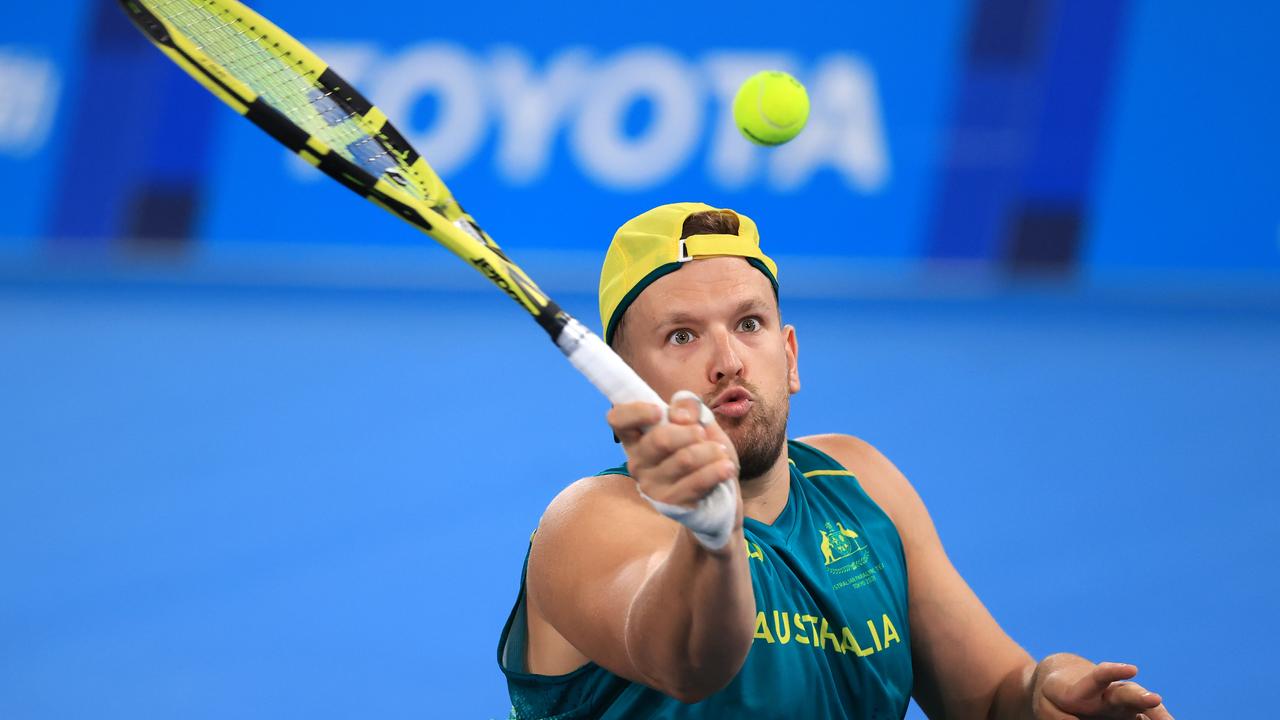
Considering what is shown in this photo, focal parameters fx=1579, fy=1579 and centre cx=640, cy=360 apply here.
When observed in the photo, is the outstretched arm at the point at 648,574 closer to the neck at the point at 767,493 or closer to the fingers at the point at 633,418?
the fingers at the point at 633,418

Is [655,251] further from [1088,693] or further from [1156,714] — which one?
[1156,714]

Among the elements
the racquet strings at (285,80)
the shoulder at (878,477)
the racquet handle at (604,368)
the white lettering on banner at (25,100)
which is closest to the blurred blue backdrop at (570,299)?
the white lettering on banner at (25,100)

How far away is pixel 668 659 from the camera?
2.55 meters

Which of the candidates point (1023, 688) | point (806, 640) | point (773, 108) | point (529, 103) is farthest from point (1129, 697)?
point (529, 103)

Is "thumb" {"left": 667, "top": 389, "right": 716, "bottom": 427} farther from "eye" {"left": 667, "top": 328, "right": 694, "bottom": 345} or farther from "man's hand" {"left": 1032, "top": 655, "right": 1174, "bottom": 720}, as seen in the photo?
"man's hand" {"left": 1032, "top": 655, "right": 1174, "bottom": 720}

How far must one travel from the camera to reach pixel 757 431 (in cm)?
316

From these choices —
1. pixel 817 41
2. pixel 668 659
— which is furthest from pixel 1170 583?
pixel 817 41

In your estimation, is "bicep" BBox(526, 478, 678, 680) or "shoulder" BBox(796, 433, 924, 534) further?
"shoulder" BBox(796, 433, 924, 534)

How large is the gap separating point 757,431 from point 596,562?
0.50 meters

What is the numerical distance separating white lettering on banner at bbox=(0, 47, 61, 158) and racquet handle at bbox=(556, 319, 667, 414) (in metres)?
8.05

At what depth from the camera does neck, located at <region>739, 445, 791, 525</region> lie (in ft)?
10.9

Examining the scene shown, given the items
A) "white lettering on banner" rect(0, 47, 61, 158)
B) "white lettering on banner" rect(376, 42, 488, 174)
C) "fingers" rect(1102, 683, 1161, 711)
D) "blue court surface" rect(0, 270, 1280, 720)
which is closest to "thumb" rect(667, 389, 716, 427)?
"fingers" rect(1102, 683, 1161, 711)

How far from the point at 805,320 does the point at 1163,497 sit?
8.99 feet

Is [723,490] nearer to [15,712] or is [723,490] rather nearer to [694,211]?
[694,211]
